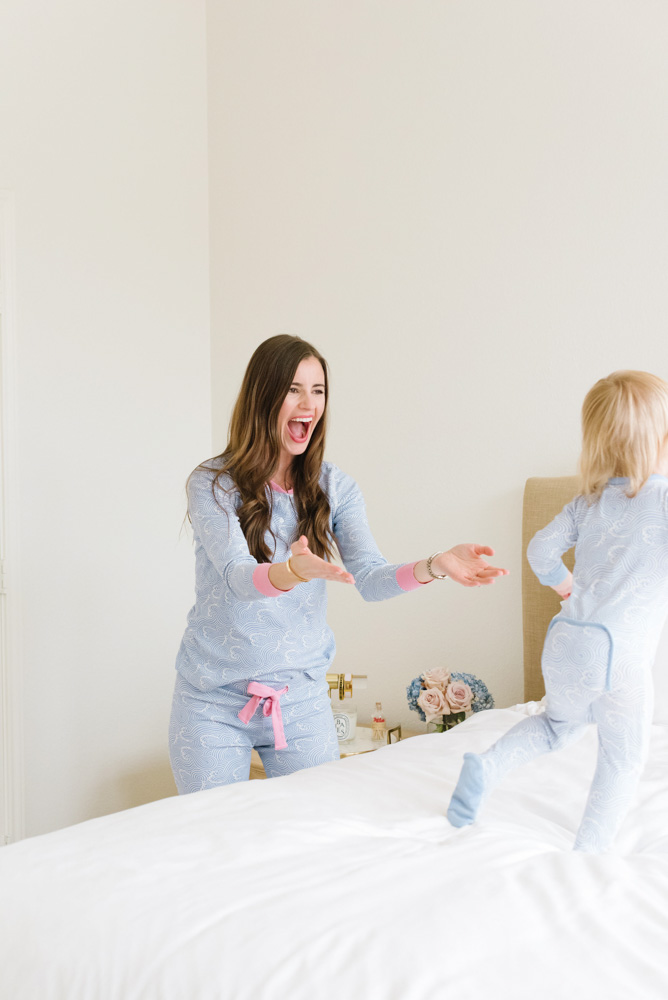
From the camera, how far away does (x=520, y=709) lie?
2.24 metres

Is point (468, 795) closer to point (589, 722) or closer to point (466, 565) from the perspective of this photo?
point (589, 722)

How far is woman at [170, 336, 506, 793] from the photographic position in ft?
5.80

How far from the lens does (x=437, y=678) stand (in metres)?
2.63

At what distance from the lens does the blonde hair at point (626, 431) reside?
1.48 metres

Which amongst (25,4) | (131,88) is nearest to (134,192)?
(131,88)

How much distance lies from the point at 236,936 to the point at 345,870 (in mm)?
206

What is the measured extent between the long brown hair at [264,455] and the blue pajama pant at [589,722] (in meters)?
0.64

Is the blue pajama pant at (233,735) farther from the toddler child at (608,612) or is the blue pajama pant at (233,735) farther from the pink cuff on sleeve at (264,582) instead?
the toddler child at (608,612)

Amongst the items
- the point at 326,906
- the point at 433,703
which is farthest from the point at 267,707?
the point at 433,703

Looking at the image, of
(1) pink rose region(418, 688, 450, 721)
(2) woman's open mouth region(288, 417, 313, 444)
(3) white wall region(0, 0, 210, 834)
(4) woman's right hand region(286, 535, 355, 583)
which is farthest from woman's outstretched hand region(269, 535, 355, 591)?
(3) white wall region(0, 0, 210, 834)

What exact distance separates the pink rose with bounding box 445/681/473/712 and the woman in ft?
2.44

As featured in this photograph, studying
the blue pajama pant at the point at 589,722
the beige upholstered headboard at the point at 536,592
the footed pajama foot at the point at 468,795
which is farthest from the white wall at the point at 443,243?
the footed pajama foot at the point at 468,795

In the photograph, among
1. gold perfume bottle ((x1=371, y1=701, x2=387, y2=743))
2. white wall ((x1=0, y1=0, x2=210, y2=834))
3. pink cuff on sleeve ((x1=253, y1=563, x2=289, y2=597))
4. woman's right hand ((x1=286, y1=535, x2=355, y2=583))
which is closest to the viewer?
woman's right hand ((x1=286, y1=535, x2=355, y2=583))

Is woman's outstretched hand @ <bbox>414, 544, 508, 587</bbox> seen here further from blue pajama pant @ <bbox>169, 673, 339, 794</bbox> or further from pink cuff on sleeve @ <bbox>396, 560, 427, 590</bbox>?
blue pajama pant @ <bbox>169, 673, 339, 794</bbox>
